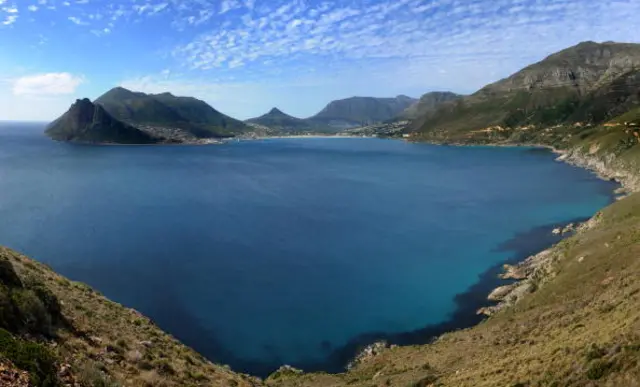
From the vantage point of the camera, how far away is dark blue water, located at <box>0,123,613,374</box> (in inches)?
1799

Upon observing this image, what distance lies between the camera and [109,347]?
1991 cm

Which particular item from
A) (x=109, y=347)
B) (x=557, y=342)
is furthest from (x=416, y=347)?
(x=109, y=347)

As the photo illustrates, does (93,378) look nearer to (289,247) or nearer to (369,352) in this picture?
(369,352)

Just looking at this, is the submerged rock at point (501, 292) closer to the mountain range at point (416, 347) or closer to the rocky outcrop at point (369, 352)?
the mountain range at point (416, 347)

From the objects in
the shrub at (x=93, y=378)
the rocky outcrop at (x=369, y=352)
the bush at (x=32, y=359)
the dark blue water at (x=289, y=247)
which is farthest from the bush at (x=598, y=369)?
the dark blue water at (x=289, y=247)

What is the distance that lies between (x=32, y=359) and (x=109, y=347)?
6.60 m

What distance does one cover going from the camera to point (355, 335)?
1727 inches

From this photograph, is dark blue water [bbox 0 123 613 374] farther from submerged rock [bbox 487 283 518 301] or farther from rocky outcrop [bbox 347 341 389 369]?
submerged rock [bbox 487 283 518 301]

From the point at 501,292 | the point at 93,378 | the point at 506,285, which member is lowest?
the point at 506,285

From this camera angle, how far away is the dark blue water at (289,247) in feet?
150

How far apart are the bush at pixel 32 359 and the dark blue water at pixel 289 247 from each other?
2539cm

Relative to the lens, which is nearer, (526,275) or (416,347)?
(416,347)

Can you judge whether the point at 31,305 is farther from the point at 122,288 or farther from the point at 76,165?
the point at 76,165

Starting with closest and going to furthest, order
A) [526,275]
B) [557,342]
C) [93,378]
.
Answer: [93,378], [557,342], [526,275]
